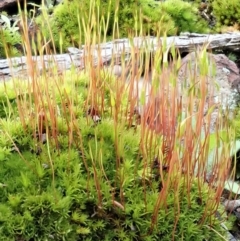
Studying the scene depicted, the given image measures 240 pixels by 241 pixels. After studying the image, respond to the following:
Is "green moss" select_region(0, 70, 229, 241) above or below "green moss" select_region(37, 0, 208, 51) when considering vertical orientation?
below

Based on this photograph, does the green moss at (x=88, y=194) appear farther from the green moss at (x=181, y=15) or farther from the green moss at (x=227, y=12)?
the green moss at (x=227, y=12)

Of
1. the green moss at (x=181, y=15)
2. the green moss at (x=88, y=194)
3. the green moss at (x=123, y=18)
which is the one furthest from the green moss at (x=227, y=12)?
the green moss at (x=88, y=194)

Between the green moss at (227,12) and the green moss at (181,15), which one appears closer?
the green moss at (181,15)

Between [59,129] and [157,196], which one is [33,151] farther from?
[157,196]

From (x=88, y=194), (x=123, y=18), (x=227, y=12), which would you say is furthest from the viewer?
(x=227, y=12)

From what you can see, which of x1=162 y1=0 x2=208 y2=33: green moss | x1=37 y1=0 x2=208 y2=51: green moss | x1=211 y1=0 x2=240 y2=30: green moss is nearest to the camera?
x1=37 y1=0 x2=208 y2=51: green moss

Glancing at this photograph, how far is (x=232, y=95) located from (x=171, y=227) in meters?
2.50

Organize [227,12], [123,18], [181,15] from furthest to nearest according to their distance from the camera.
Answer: [227,12] → [181,15] → [123,18]

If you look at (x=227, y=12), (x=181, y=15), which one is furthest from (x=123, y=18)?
(x=227, y=12)

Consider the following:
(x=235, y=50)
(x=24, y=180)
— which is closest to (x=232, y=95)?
(x=235, y=50)

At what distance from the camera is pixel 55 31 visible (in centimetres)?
599

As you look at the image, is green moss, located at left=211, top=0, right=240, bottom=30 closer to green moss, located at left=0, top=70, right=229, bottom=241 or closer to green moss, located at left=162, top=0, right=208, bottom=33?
green moss, located at left=162, top=0, right=208, bottom=33

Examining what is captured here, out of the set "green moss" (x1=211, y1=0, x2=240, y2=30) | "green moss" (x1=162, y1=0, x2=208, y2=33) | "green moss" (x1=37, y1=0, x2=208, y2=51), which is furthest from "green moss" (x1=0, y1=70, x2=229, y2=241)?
"green moss" (x1=211, y1=0, x2=240, y2=30)

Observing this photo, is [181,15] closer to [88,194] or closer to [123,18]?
[123,18]
